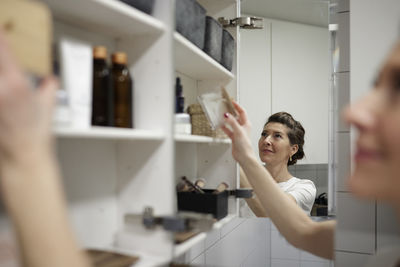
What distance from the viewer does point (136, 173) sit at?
2.87 ft

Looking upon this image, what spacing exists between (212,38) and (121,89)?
521 millimetres

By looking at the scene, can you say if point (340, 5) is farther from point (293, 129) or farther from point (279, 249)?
point (279, 249)


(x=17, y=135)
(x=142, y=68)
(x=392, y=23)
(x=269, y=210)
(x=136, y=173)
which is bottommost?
(x=269, y=210)

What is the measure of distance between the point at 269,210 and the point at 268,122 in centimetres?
48

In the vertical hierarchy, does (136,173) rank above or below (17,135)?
below

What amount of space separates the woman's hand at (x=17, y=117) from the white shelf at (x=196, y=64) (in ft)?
1.51

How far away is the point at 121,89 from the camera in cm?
76

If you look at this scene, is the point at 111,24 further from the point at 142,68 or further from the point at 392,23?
the point at 392,23

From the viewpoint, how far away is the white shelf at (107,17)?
66 cm

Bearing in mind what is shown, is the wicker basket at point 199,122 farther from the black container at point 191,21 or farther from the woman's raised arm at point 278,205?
the black container at point 191,21

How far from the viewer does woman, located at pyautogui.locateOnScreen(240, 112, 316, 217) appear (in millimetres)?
1493

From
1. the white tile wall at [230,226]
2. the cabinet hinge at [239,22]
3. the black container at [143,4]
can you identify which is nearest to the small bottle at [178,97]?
the black container at [143,4]

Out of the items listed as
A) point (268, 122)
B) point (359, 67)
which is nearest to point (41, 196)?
point (359, 67)

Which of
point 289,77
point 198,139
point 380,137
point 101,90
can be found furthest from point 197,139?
point 289,77
